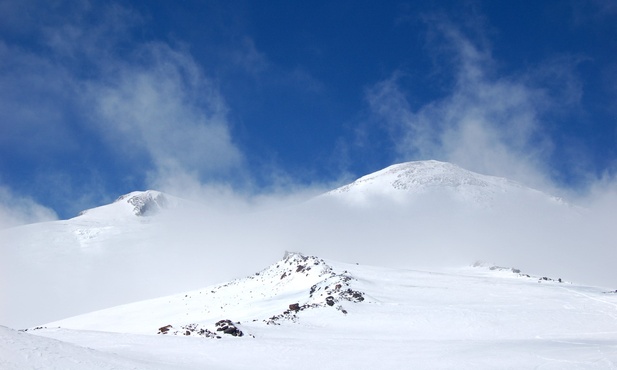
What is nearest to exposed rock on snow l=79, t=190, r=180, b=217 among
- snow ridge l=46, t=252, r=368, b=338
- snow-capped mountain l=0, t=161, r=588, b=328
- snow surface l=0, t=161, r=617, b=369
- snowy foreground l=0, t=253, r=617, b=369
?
snow-capped mountain l=0, t=161, r=588, b=328

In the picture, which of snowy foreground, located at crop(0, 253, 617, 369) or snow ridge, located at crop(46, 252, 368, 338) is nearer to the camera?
snowy foreground, located at crop(0, 253, 617, 369)

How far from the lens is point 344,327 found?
82.9ft

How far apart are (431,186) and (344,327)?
129 m

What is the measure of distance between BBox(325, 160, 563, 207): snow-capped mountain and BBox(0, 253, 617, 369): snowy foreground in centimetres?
9773

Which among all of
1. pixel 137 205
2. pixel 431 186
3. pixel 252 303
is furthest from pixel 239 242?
pixel 137 205

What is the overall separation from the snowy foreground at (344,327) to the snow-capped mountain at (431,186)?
321ft

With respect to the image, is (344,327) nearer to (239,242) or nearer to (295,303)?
(295,303)

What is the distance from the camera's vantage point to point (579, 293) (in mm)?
35781

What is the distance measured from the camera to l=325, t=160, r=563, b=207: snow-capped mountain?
142000mm

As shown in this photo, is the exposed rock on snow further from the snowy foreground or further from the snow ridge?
the snowy foreground

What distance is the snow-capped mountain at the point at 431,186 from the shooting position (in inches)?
5591

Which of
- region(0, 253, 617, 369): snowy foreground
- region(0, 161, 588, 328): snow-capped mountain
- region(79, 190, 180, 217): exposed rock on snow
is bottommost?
region(0, 253, 617, 369): snowy foreground

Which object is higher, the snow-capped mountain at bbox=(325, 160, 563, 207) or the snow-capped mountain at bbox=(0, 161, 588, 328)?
the snow-capped mountain at bbox=(325, 160, 563, 207)

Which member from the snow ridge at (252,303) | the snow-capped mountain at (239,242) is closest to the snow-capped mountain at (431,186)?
the snow-capped mountain at (239,242)
